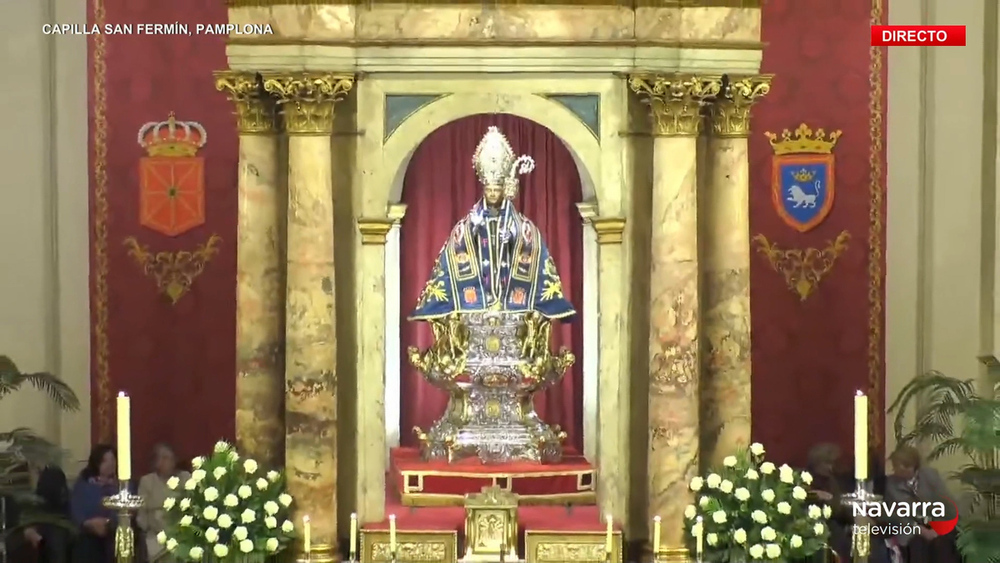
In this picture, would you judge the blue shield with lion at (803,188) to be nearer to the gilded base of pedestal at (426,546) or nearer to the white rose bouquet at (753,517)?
the white rose bouquet at (753,517)

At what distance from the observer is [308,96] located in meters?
13.2

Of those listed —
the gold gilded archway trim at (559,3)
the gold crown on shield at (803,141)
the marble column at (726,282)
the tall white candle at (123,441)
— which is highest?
the gold gilded archway trim at (559,3)

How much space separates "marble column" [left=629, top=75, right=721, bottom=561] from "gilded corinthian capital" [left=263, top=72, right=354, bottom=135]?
6.08 feet

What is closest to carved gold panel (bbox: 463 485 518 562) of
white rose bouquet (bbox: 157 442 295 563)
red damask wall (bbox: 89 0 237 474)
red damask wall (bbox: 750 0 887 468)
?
white rose bouquet (bbox: 157 442 295 563)

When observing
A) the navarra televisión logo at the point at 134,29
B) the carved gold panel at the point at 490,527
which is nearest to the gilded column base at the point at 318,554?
the carved gold panel at the point at 490,527

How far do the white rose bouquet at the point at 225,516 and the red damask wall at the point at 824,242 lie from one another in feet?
14.1

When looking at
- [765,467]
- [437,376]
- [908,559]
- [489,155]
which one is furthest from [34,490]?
[908,559]

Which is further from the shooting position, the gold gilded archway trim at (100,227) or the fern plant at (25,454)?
the gold gilded archway trim at (100,227)

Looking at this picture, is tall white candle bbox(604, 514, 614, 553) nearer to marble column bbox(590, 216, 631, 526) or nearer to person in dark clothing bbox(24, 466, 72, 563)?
marble column bbox(590, 216, 631, 526)

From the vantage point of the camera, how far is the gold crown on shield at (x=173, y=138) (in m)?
15.6

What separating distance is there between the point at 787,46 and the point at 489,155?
2987 mm

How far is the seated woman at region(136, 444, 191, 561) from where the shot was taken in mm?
14812

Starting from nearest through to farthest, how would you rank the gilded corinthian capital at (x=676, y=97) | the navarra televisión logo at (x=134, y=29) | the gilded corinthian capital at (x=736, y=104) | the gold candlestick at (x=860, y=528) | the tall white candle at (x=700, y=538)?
the gold candlestick at (x=860, y=528), the tall white candle at (x=700, y=538), the gilded corinthian capital at (x=676, y=97), the gilded corinthian capital at (x=736, y=104), the navarra televisión logo at (x=134, y=29)

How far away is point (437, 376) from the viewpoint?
46.0 feet
